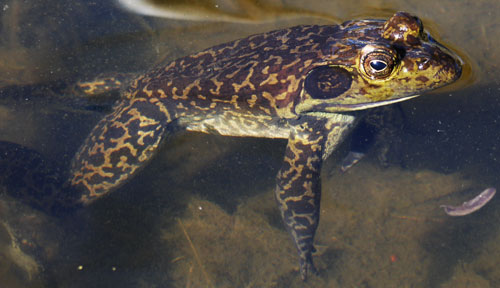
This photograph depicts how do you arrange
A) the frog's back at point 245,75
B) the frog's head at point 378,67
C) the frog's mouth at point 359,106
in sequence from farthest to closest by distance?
the frog's back at point 245,75 < the frog's mouth at point 359,106 < the frog's head at point 378,67

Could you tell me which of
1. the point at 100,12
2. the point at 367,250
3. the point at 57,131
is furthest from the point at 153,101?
the point at 367,250

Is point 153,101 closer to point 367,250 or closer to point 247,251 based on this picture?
point 247,251

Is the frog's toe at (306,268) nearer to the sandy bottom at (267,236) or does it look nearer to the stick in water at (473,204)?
the sandy bottom at (267,236)

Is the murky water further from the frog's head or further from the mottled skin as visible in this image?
the frog's head

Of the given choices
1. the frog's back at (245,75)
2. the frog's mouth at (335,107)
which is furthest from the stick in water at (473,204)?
the frog's back at (245,75)

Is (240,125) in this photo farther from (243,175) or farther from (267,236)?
(267,236)

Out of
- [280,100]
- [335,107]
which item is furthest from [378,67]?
[280,100]
